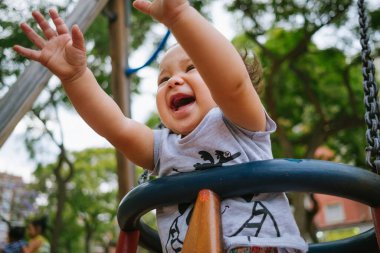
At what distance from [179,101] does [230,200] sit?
1.03 ft

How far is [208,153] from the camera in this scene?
119 cm

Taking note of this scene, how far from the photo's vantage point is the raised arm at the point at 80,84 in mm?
1234

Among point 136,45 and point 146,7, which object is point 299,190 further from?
point 136,45

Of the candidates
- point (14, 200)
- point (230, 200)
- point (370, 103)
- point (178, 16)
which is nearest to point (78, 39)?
point (178, 16)

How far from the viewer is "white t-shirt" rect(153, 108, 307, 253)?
1054mm

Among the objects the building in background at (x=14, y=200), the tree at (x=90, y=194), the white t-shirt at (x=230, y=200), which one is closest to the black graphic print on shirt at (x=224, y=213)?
the white t-shirt at (x=230, y=200)

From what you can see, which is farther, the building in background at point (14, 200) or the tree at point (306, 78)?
the tree at point (306, 78)

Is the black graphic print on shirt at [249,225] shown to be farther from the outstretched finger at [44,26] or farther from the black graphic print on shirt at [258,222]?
the outstretched finger at [44,26]

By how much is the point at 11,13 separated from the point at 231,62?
1.75 meters

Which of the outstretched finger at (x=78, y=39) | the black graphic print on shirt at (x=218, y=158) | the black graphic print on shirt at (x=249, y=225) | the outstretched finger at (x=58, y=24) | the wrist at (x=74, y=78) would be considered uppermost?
the outstretched finger at (x=58, y=24)

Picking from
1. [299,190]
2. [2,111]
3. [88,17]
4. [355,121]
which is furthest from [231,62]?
[355,121]

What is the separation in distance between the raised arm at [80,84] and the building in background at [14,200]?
5900 millimetres

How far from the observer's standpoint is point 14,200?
7512 mm

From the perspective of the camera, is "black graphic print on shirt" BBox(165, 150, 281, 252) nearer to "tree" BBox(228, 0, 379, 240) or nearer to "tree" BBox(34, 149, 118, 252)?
"tree" BBox(228, 0, 379, 240)
